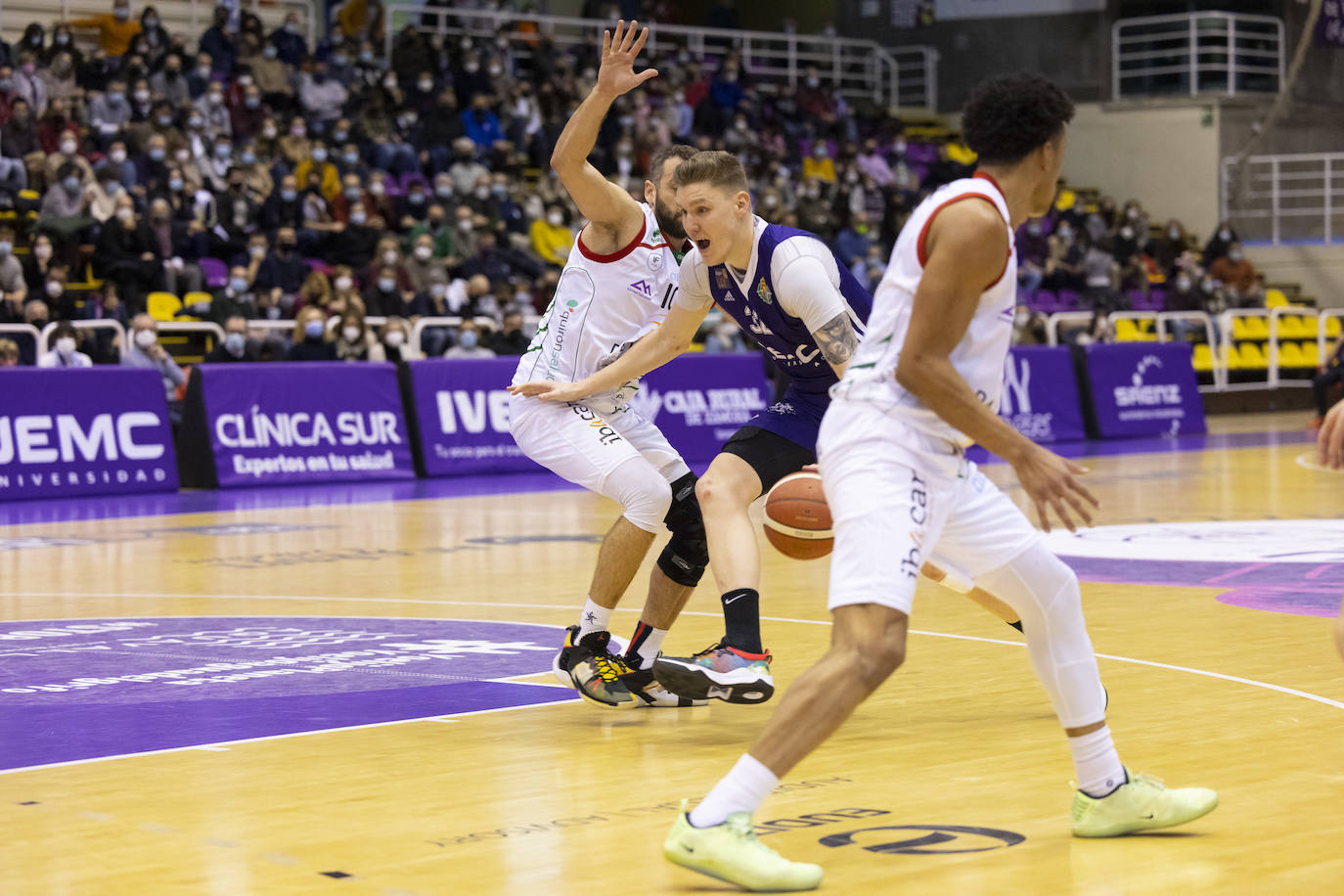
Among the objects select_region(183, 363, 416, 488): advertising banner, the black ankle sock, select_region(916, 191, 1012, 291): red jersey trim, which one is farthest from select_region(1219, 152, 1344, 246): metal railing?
select_region(916, 191, 1012, 291): red jersey trim

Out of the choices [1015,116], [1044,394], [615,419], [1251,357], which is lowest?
[1251,357]

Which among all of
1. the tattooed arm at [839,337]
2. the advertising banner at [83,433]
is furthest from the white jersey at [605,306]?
the advertising banner at [83,433]

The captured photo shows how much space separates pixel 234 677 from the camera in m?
7.71

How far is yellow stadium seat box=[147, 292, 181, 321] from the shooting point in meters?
20.7

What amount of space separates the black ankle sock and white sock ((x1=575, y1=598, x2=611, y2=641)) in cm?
92

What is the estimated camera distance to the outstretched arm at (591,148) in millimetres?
6730

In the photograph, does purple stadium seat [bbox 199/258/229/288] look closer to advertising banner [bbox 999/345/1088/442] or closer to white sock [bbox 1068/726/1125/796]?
advertising banner [bbox 999/345/1088/442]

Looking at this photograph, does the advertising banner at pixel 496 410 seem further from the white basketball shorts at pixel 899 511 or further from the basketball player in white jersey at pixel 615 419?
the white basketball shorts at pixel 899 511

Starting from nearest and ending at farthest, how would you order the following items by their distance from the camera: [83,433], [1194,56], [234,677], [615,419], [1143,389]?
[615,419], [234,677], [83,433], [1143,389], [1194,56]

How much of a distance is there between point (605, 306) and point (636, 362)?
1.25 ft

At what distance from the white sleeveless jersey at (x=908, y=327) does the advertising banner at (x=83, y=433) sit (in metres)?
13.3

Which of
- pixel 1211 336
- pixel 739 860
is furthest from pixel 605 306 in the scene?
pixel 1211 336

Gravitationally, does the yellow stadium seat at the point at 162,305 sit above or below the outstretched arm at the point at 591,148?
below

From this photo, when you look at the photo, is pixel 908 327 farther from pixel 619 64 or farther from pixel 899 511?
pixel 619 64
